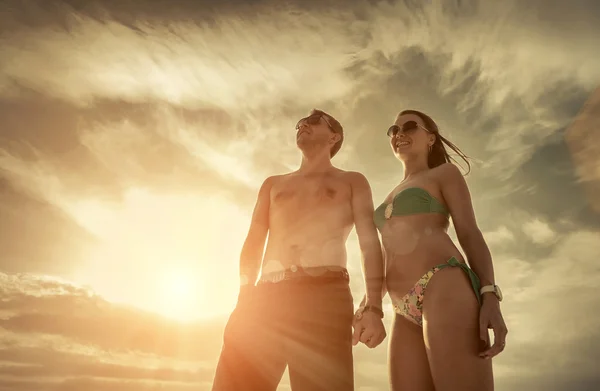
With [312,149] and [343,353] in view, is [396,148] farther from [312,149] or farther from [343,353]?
[343,353]

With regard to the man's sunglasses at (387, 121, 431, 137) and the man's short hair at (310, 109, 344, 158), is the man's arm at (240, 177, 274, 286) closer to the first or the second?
the man's short hair at (310, 109, 344, 158)

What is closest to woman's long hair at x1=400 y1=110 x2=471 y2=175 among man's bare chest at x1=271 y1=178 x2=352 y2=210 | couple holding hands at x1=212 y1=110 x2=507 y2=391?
couple holding hands at x1=212 y1=110 x2=507 y2=391

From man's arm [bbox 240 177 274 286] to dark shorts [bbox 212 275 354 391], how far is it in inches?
23.8

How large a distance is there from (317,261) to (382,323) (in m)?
0.98

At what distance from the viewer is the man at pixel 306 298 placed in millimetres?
5520

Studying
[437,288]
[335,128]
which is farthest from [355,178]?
[437,288]

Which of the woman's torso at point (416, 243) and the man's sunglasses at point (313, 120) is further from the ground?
the man's sunglasses at point (313, 120)

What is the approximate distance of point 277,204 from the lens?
6.62 m

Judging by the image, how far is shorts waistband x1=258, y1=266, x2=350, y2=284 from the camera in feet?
18.8

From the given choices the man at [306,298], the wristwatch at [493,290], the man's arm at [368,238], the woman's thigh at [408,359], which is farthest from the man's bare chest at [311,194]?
the wristwatch at [493,290]

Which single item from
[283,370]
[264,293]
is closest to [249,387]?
[283,370]

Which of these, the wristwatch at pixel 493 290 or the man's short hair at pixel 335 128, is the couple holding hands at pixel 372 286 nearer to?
the wristwatch at pixel 493 290

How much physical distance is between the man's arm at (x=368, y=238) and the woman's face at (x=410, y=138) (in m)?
0.63

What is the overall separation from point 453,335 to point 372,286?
1.25 metres
